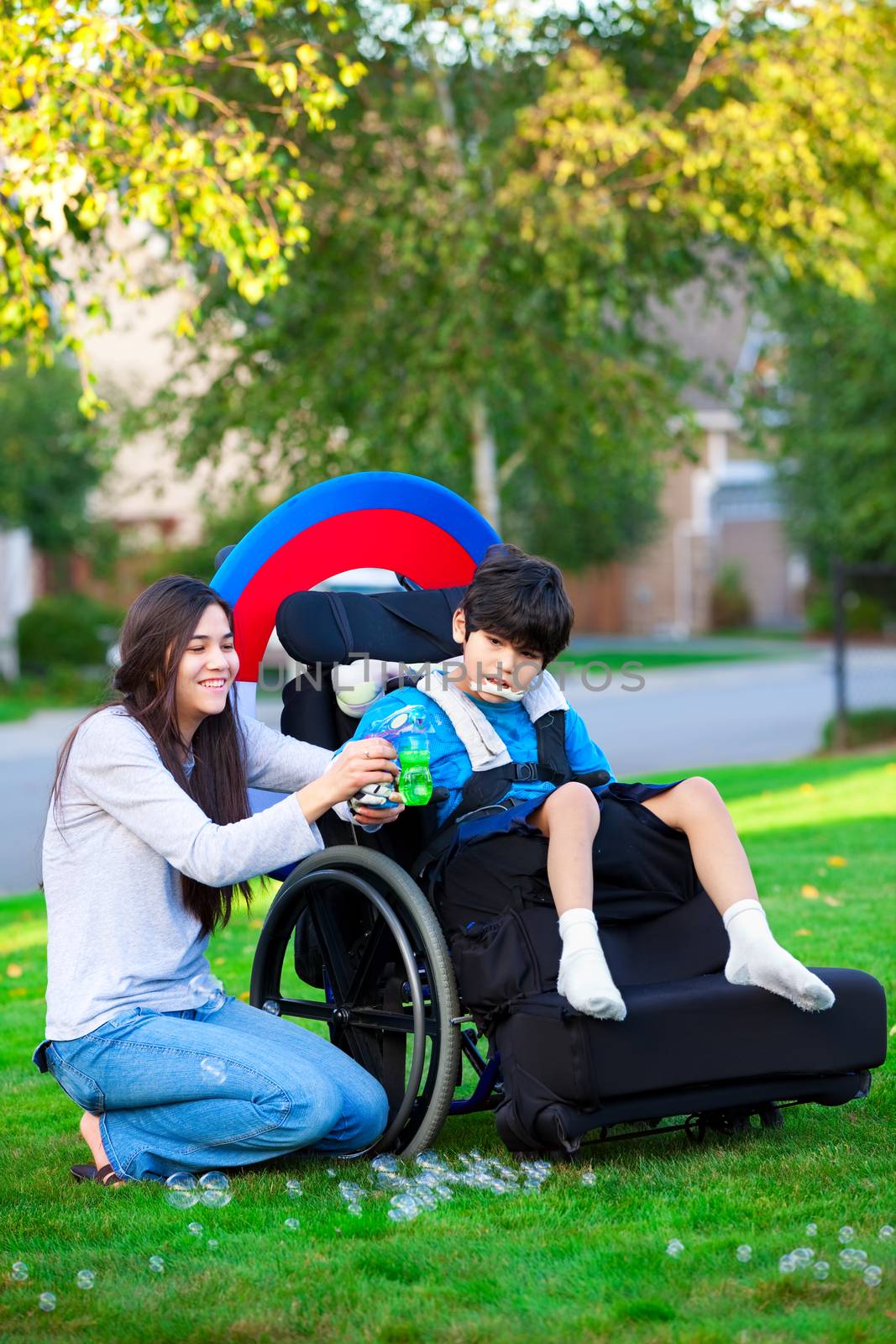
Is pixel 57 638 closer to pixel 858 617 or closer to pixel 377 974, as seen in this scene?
pixel 858 617

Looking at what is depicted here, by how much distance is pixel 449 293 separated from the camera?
11.6 meters

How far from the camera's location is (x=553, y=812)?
3.53 meters

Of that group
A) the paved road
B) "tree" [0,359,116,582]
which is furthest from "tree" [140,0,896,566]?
"tree" [0,359,116,582]

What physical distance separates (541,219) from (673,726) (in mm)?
6834

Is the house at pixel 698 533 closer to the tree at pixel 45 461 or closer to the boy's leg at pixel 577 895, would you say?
the tree at pixel 45 461

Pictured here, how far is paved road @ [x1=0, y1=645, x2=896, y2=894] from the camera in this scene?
11.6 metres

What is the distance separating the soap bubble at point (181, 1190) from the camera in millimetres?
3387

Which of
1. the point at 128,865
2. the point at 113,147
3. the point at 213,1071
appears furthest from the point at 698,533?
the point at 213,1071

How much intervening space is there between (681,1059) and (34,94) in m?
5.08

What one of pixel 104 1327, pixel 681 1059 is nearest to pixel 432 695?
pixel 681 1059

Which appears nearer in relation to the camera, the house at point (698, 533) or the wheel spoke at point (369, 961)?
the wheel spoke at point (369, 961)

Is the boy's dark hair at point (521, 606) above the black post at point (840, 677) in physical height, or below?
above

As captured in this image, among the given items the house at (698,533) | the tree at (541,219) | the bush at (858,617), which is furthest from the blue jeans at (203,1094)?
the bush at (858,617)

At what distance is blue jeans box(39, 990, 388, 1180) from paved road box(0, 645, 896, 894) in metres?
5.38
